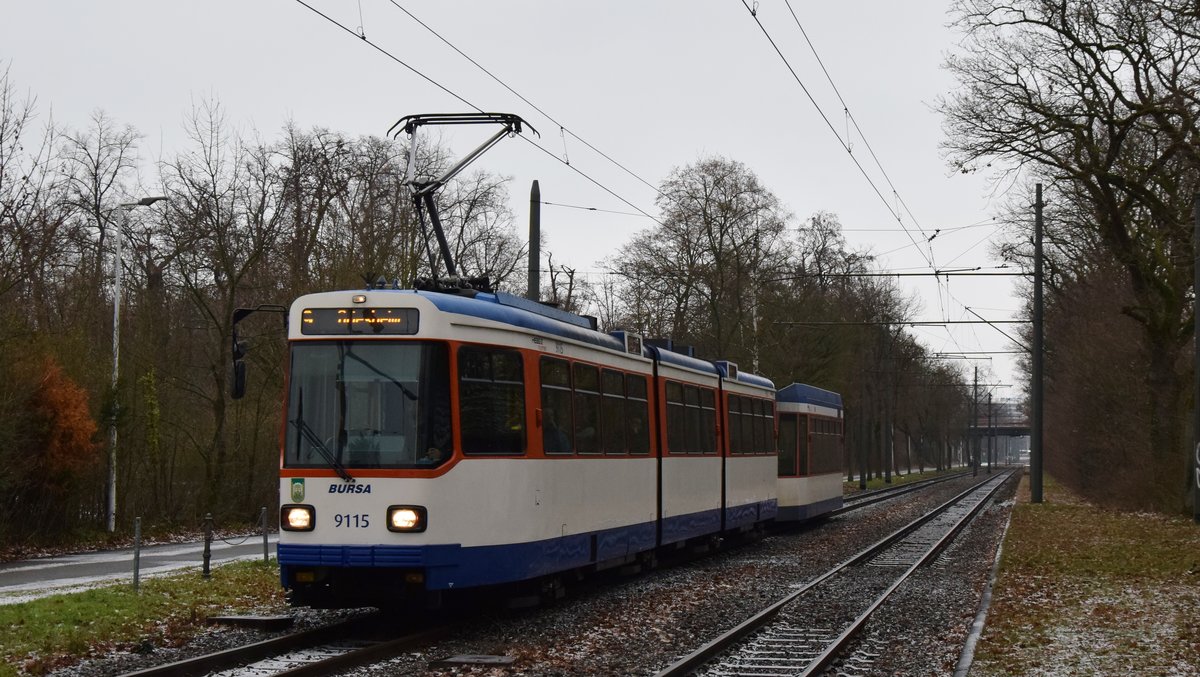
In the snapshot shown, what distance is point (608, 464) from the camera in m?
15.3

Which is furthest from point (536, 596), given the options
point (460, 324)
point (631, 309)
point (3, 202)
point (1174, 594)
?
point (631, 309)

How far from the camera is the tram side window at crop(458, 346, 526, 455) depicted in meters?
12.3

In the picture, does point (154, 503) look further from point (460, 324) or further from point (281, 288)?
point (460, 324)

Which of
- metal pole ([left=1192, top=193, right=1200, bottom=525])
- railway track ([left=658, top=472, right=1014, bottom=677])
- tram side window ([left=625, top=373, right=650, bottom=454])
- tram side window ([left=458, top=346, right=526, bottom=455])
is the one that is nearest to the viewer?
railway track ([left=658, top=472, right=1014, bottom=677])

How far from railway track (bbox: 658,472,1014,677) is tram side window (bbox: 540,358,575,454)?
254 cm

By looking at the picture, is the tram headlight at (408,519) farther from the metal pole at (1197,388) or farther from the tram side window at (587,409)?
the metal pole at (1197,388)

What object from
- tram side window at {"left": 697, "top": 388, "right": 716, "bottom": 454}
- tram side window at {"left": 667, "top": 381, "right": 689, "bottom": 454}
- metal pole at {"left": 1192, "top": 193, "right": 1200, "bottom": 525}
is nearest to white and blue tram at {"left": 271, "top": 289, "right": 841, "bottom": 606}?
tram side window at {"left": 667, "top": 381, "right": 689, "bottom": 454}

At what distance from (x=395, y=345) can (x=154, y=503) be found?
57.9 ft

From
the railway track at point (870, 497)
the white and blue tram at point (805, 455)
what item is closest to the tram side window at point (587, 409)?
the white and blue tram at point (805, 455)

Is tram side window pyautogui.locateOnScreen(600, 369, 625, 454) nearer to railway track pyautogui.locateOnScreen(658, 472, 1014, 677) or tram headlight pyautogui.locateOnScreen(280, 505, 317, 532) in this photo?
railway track pyautogui.locateOnScreen(658, 472, 1014, 677)

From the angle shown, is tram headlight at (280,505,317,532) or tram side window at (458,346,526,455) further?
tram side window at (458,346,526,455)

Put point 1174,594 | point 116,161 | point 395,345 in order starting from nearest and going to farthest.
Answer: point 395,345, point 1174,594, point 116,161

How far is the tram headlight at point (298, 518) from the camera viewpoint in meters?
12.0

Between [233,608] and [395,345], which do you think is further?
[233,608]
